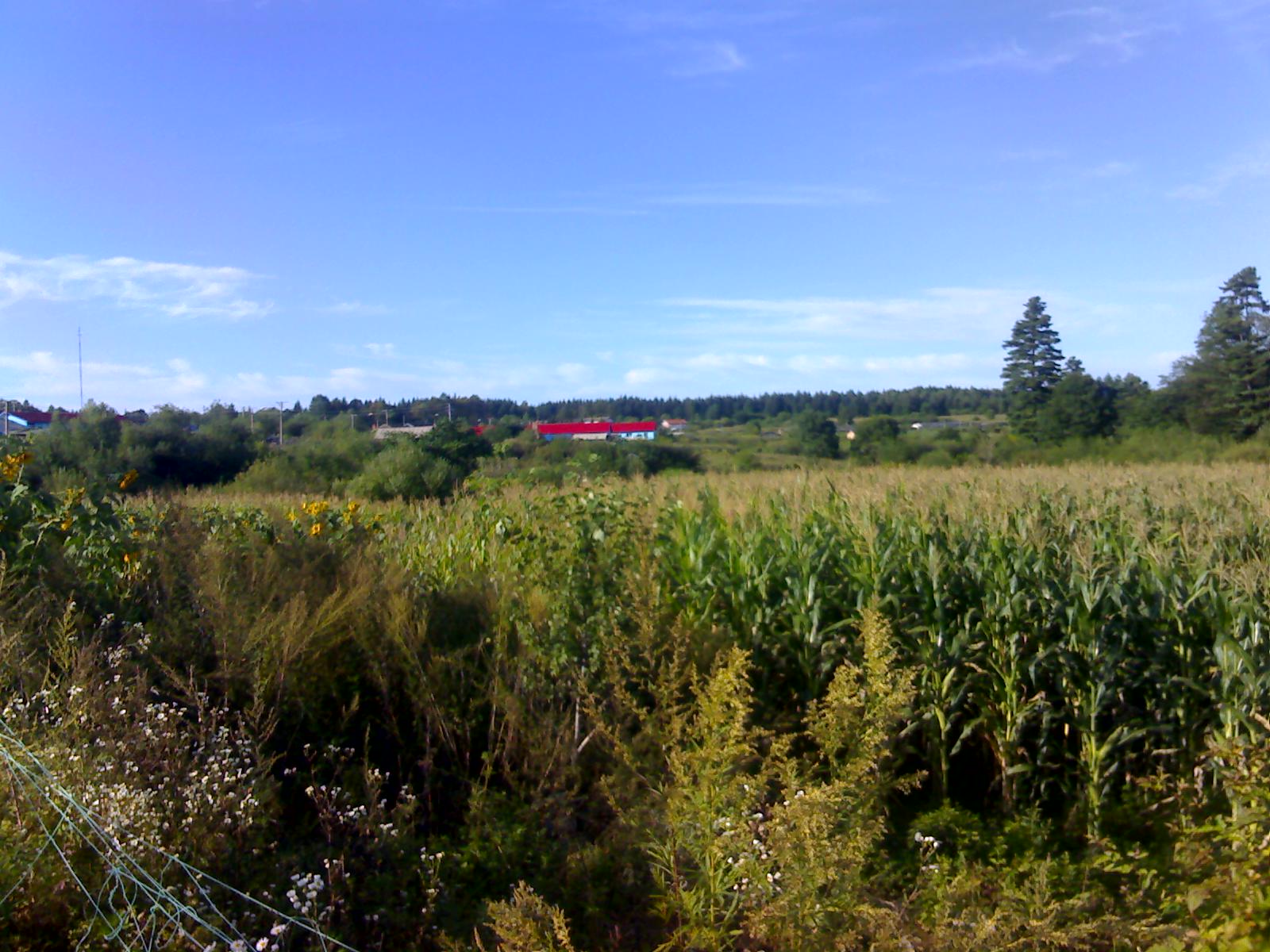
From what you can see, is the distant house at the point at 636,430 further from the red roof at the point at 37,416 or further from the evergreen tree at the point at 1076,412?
the evergreen tree at the point at 1076,412

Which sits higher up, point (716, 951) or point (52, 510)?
point (52, 510)

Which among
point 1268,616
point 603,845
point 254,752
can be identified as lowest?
point 603,845

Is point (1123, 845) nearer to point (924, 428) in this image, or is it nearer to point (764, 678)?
point (764, 678)

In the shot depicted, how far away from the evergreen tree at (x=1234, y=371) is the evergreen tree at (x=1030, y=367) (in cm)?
351

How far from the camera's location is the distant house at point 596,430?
16.5 meters

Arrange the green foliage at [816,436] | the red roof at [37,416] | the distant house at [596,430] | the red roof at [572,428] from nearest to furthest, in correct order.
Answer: the red roof at [37,416], the distant house at [596,430], the red roof at [572,428], the green foliage at [816,436]

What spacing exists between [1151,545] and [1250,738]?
56.7 inches

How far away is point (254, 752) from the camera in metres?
4.01

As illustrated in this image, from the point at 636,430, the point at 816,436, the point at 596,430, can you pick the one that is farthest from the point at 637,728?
the point at 816,436

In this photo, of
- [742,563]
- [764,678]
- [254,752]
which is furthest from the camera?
[742,563]

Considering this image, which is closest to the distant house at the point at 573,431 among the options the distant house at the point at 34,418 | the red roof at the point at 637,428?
the red roof at the point at 637,428

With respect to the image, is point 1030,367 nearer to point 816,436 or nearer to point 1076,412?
point 1076,412

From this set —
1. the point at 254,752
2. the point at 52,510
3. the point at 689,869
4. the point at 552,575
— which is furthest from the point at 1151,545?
the point at 52,510

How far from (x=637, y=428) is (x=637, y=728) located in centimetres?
1669
